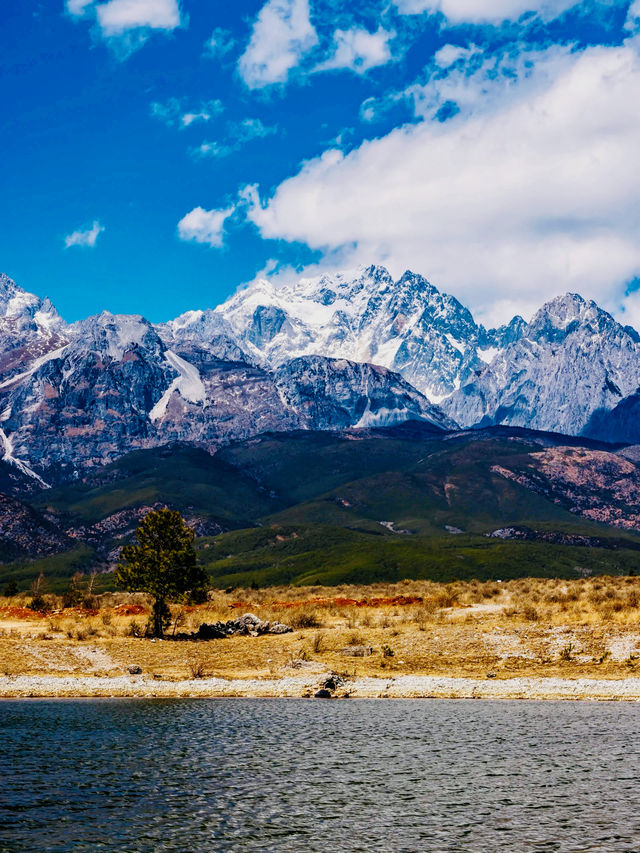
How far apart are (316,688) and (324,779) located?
24.3 meters

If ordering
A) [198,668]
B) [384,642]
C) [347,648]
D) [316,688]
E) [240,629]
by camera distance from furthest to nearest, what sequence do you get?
1. [240,629]
2. [384,642]
3. [347,648]
4. [198,668]
5. [316,688]

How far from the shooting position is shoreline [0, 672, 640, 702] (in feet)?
171

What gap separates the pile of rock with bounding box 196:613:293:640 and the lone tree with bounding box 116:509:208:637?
165 inches

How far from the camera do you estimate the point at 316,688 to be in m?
55.1

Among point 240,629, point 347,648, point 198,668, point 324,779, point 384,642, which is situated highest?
point 240,629

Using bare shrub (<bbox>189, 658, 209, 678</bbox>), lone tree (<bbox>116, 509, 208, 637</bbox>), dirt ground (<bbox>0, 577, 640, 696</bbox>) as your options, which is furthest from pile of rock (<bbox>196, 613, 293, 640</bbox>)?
bare shrub (<bbox>189, 658, 209, 678</bbox>)

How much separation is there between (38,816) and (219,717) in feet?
68.0

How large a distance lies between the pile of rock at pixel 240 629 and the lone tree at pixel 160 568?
4.19m

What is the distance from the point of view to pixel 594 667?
57156 mm

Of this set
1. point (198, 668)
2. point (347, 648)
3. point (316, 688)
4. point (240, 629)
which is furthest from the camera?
point (240, 629)

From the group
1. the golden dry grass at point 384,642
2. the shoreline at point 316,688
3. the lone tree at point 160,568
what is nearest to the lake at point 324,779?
the shoreline at point 316,688

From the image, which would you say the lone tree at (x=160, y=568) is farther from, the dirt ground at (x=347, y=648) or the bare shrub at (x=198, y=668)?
the bare shrub at (x=198, y=668)

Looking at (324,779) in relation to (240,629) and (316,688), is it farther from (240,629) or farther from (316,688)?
(240,629)

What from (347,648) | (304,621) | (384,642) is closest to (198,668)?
(347,648)
